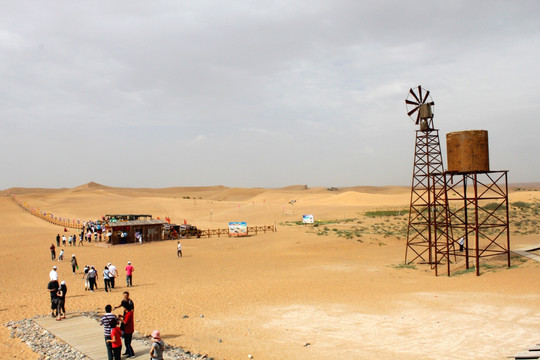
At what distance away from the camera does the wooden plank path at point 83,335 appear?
1212cm

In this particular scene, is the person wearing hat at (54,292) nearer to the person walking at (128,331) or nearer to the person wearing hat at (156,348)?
the person walking at (128,331)

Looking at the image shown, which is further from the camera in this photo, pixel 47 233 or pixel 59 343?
pixel 47 233

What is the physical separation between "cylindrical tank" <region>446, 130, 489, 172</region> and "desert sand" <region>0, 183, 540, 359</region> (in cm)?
641

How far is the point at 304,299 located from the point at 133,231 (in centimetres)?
2903

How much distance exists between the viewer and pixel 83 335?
45.0ft

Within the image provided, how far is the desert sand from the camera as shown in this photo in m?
13.2

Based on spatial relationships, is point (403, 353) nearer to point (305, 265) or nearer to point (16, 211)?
point (305, 265)

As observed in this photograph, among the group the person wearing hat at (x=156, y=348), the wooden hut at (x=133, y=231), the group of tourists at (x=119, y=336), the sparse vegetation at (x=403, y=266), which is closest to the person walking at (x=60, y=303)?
the group of tourists at (x=119, y=336)

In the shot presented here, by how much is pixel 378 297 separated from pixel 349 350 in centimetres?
733

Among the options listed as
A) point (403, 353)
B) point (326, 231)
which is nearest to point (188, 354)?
point (403, 353)

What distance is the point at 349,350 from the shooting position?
1275 centimetres

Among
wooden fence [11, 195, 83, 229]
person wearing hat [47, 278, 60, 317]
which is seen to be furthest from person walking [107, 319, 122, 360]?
wooden fence [11, 195, 83, 229]

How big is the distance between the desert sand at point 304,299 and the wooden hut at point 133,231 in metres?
3.16

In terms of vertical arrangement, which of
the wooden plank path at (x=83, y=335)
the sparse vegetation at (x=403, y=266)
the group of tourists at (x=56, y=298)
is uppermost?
the group of tourists at (x=56, y=298)
